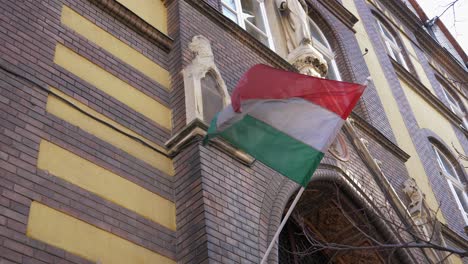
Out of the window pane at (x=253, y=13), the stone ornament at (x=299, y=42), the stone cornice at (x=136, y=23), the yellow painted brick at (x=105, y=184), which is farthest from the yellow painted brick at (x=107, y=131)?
the window pane at (x=253, y=13)

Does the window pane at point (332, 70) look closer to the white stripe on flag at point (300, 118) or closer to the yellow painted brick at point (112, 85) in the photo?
the yellow painted brick at point (112, 85)

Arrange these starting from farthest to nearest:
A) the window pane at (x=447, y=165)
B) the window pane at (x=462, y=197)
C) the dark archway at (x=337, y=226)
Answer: the window pane at (x=447, y=165) < the window pane at (x=462, y=197) < the dark archway at (x=337, y=226)

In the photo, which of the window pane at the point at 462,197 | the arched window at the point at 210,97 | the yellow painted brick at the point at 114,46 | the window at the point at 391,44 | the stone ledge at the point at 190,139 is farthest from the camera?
the window at the point at 391,44

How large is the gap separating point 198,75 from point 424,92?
11.9 m

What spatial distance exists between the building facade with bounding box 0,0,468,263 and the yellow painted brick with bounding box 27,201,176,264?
1cm

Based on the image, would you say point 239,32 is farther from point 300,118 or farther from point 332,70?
point 332,70

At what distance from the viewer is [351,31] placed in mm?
15891

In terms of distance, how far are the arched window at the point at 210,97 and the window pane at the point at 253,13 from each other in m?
3.74

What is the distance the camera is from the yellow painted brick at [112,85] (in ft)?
22.8

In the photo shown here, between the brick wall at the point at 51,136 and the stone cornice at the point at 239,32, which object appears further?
the stone cornice at the point at 239,32

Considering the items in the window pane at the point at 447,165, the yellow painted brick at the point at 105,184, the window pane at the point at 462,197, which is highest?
the window pane at the point at 447,165

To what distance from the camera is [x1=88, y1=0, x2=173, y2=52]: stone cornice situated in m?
8.00

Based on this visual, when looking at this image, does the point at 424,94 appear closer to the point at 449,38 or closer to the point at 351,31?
the point at 351,31

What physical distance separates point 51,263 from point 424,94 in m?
14.8
